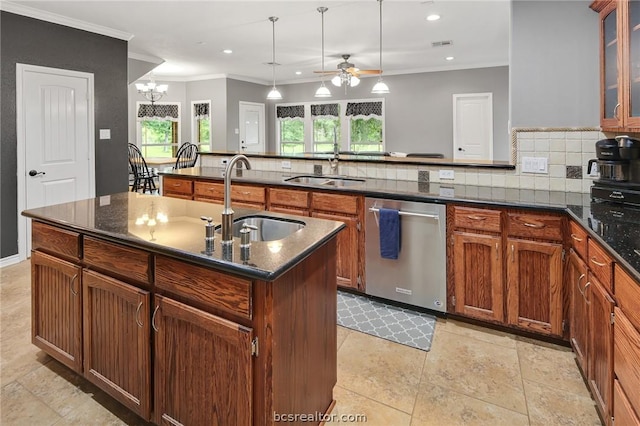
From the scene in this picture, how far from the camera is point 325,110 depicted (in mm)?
8953

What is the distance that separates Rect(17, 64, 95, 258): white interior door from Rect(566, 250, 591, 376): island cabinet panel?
494cm

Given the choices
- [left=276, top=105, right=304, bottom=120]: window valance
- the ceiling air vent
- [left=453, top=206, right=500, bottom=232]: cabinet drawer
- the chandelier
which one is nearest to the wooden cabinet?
[left=453, top=206, right=500, bottom=232]: cabinet drawer

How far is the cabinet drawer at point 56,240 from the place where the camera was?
181 centimetres

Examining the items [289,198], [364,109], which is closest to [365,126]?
[364,109]

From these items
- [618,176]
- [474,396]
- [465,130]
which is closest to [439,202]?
[618,176]

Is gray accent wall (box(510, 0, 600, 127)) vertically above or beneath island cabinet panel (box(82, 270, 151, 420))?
above

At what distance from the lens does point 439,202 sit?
2.60 m

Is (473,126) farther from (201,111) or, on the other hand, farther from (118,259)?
(118,259)

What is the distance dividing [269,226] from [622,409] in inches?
63.2

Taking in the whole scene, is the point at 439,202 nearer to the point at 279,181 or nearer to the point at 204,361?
the point at 279,181

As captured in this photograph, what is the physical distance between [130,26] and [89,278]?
13.4 ft

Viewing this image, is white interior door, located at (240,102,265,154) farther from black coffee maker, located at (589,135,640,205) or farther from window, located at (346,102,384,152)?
black coffee maker, located at (589,135,640,205)

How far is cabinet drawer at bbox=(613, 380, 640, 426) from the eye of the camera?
48.5 inches

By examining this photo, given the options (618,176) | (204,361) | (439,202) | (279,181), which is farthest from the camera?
(279,181)
